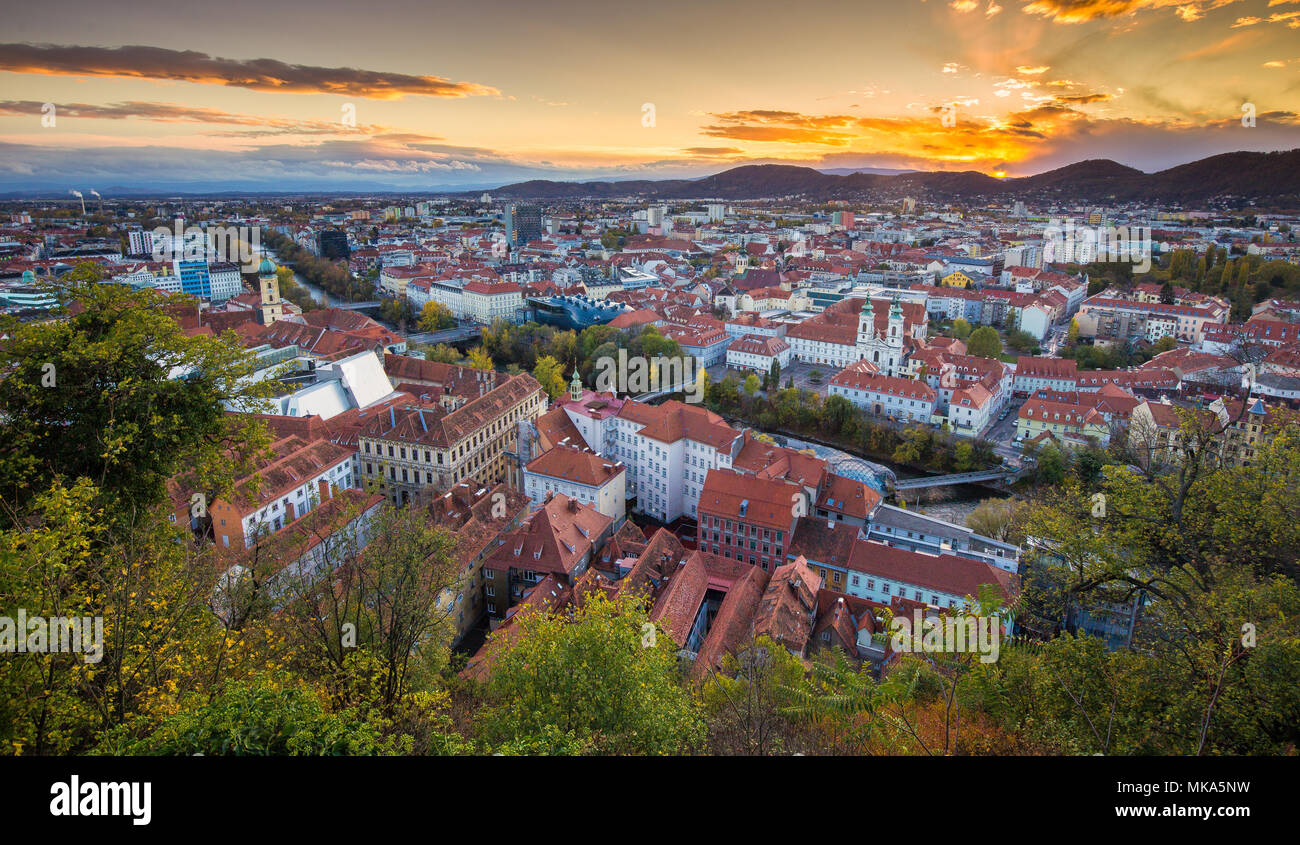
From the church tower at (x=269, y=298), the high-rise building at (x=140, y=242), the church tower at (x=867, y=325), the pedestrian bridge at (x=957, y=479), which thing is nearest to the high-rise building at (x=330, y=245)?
the high-rise building at (x=140, y=242)

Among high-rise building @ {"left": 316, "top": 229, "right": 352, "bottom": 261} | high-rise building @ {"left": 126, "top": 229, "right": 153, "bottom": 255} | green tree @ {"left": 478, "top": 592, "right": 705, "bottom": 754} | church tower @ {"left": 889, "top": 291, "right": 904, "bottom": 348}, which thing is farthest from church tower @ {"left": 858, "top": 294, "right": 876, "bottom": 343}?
high-rise building @ {"left": 126, "top": 229, "right": 153, "bottom": 255}

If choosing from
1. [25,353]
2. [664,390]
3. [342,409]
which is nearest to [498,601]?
[25,353]

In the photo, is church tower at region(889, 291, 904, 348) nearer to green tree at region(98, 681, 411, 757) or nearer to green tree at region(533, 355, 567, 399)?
green tree at region(533, 355, 567, 399)

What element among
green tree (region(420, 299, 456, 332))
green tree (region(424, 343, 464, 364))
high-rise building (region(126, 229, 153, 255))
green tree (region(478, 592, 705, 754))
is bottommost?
green tree (region(478, 592, 705, 754))

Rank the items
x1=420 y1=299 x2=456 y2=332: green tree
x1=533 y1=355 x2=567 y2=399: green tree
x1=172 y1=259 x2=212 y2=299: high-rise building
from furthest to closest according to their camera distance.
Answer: x1=172 y1=259 x2=212 y2=299: high-rise building
x1=420 y1=299 x2=456 y2=332: green tree
x1=533 y1=355 x2=567 y2=399: green tree

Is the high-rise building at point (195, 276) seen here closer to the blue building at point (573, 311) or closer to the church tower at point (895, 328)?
the blue building at point (573, 311)

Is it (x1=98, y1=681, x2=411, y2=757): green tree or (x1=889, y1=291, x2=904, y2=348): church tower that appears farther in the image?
(x1=889, y1=291, x2=904, y2=348): church tower

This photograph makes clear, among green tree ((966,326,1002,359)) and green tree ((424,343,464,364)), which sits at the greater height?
green tree ((966,326,1002,359))
